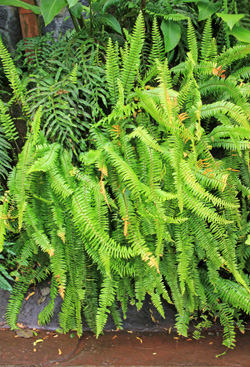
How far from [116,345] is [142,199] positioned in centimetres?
105

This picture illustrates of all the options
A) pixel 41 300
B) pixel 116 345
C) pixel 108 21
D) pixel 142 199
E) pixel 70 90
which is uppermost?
pixel 108 21

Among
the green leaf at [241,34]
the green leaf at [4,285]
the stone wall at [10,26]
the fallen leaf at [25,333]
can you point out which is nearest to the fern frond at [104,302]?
the fallen leaf at [25,333]

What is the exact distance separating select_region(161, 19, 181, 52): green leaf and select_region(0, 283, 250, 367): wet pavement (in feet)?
6.30

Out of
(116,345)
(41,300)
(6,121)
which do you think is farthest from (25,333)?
(6,121)

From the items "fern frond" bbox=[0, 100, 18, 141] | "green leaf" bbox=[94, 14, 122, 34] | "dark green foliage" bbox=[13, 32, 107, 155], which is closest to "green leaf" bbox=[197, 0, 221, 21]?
"green leaf" bbox=[94, 14, 122, 34]

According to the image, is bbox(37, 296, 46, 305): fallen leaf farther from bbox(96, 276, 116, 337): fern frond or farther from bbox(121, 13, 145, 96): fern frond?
bbox(121, 13, 145, 96): fern frond

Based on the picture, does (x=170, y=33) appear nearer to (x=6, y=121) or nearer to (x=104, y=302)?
(x=6, y=121)

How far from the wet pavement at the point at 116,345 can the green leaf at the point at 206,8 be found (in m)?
2.21

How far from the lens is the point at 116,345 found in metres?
2.08

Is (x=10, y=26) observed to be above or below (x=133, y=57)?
above

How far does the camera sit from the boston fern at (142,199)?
175 centimetres

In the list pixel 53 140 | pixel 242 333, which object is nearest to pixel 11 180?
pixel 53 140

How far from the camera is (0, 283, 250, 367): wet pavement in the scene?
192 centimetres

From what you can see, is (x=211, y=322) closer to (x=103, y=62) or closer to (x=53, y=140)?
(x=53, y=140)
